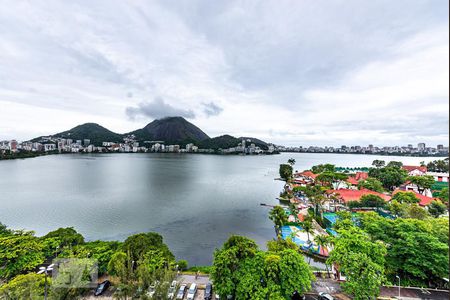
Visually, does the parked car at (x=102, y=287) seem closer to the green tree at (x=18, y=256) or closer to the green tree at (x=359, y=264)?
the green tree at (x=18, y=256)

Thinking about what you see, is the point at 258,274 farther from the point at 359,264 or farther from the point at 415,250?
the point at 415,250

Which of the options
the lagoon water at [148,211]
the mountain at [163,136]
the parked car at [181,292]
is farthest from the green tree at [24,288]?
the mountain at [163,136]

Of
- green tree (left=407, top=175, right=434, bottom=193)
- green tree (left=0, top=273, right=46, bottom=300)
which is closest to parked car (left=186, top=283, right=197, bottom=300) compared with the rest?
green tree (left=0, top=273, right=46, bottom=300)

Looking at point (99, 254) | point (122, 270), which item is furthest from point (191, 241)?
point (122, 270)

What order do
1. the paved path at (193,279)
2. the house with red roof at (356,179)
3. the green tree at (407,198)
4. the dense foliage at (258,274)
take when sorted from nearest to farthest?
1. the dense foliage at (258,274)
2. the paved path at (193,279)
3. the green tree at (407,198)
4. the house with red roof at (356,179)

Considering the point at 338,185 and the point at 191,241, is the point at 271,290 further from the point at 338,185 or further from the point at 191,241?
Result: the point at 338,185

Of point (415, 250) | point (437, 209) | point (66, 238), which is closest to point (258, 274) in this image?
point (415, 250)

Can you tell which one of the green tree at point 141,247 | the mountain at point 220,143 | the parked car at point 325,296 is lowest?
the parked car at point 325,296
